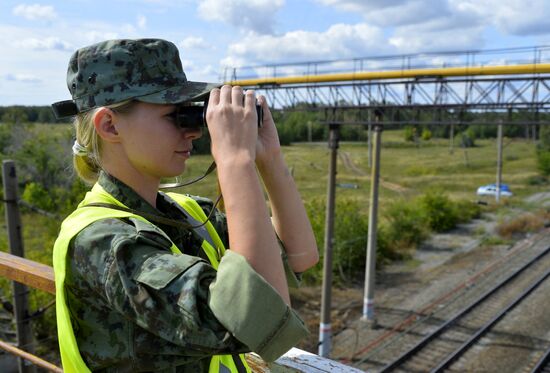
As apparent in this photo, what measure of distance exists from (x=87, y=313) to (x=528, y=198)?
41.5m

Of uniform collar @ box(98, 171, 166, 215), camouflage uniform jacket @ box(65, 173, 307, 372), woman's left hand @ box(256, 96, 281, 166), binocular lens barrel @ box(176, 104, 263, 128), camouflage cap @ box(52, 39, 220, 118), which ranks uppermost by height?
camouflage cap @ box(52, 39, 220, 118)

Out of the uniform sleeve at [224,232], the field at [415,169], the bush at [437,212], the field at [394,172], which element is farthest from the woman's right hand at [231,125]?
the field at [415,169]

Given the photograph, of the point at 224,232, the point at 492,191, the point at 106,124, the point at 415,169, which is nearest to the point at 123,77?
the point at 106,124

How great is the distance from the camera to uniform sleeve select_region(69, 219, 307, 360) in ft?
3.93

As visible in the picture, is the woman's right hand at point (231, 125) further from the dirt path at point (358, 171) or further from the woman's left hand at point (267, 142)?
the dirt path at point (358, 171)

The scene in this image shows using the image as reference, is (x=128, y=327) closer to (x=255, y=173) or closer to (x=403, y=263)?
(x=255, y=173)

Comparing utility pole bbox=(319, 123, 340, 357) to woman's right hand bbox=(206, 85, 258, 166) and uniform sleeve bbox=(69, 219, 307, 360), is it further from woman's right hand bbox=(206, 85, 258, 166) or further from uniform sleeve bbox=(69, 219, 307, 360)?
uniform sleeve bbox=(69, 219, 307, 360)

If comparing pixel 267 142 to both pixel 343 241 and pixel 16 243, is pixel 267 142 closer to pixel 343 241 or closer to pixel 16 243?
pixel 16 243

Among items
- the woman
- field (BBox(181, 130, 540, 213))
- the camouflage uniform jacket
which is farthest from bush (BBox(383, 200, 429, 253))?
the camouflage uniform jacket

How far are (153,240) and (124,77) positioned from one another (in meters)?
0.46

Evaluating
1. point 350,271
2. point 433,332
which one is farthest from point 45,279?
point 350,271

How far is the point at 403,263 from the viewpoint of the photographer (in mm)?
23250

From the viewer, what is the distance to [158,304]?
1236 mm

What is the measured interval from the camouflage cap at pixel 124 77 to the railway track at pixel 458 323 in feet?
41.7
